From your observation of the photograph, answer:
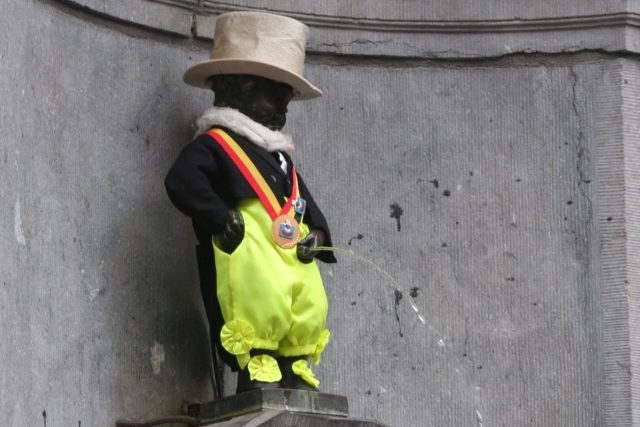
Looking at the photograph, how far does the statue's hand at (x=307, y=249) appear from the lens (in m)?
5.21

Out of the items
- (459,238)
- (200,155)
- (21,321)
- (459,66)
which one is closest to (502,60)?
(459,66)

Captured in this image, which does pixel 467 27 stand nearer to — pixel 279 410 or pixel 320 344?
pixel 320 344

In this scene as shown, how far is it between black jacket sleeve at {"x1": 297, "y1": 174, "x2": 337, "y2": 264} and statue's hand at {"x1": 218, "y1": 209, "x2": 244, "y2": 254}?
291 millimetres

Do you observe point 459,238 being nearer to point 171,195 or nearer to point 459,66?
point 459,66

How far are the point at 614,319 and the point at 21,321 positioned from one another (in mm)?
1689

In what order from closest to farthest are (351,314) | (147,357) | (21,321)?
(21,321) → (147,357) → (351,314)

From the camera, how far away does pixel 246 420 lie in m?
5.00

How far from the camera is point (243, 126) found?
528 cm

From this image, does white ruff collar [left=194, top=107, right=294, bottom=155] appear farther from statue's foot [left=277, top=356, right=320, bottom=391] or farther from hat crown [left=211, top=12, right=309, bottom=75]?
statue's foot [left=277, top=356, right=320, bottom=391]

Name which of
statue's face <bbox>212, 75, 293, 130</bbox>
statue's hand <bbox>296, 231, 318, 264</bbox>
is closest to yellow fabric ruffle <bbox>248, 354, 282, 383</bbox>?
statue's hand <bbox>296, 231, 318, 264</bbox>

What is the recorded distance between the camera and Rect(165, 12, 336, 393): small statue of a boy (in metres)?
5.09

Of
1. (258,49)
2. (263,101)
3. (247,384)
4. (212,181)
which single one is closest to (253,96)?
(263,101)

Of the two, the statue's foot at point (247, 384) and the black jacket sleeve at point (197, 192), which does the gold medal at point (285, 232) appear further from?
the statue's foot at point (247, 384)

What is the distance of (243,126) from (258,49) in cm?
20
